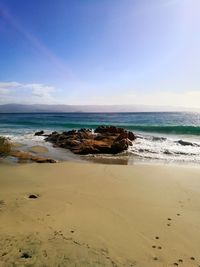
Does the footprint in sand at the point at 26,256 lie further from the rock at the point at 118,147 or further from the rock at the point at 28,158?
the rock at the point at 118,147

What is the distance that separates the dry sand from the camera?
13.7 ft

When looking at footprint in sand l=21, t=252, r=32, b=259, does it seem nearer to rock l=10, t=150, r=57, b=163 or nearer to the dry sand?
the dry sand

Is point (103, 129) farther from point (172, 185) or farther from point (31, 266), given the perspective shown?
point (31, 266)

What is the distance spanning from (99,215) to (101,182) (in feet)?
9.19

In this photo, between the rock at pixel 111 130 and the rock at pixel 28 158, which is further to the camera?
the rock at pixel 111 130

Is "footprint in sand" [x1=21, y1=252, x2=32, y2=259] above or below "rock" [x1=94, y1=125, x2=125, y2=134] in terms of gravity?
above

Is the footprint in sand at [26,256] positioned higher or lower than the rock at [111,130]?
higher

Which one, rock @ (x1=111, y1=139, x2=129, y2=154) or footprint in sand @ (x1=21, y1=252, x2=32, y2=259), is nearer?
footprint in sand @ (x1=21, y1=252, x2=32, y2=259)

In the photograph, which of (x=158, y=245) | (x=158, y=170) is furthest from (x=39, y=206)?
(x=158, y=170)

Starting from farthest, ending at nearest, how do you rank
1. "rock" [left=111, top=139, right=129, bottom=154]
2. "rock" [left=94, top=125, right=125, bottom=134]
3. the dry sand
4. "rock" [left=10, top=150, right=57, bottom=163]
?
1. "rock" [left=94, top=125, right=125, bottom=134]
2. "rock" [left=111, top=139, right=129, bottom=154]
3. "rock" [left=10, top=150, right=57, bottom=163]
4. the dry sand

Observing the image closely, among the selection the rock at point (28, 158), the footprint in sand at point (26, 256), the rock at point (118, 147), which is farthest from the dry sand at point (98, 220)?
the rock at point (118, 147)

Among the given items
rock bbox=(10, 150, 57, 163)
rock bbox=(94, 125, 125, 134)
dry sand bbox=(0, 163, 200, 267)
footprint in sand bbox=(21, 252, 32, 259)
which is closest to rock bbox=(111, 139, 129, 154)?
rock bbox=(10, 150, 57, 163)

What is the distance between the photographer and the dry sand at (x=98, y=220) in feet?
13.7

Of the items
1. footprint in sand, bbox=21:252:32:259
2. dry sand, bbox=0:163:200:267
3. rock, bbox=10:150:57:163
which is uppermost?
footprint in sand, bbox=21:252:32:259
